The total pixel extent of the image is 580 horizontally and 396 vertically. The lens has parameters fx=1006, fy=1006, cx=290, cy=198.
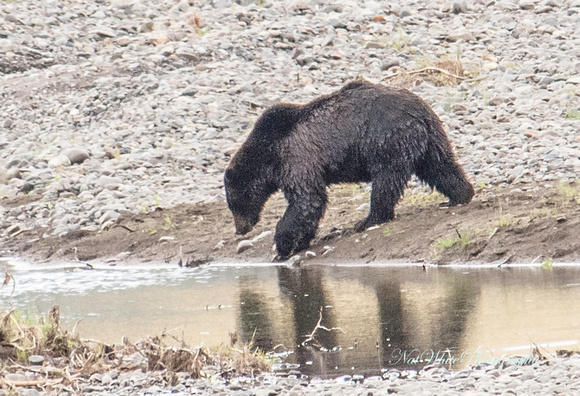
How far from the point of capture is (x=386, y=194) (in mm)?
11289

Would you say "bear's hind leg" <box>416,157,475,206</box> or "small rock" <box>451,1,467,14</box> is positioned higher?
"small rock" <box>451,1,467,14</box>

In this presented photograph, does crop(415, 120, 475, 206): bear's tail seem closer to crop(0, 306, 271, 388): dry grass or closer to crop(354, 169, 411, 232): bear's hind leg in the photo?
crop(354, 169, 411, 232): bear's hind leg

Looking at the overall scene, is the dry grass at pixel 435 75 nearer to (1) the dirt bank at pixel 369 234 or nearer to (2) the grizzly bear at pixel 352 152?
(1) the dirt bank at pixel 369 234

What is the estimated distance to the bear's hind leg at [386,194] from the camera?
11.2 meters

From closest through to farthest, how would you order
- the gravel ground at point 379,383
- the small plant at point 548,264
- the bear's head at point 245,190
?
1. the gravel ground at point 379,383
2. the small plant at point 548,264
3. the bear's head at point 245,190

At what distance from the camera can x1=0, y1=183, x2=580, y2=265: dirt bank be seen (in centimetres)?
1018

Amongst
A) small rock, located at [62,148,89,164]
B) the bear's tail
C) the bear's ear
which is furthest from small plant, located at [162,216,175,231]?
the bear's tail

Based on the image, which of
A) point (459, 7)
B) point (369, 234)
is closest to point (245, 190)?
point (369, 234)

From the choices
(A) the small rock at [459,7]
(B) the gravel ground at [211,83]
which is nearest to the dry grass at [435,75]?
(B) the gravel ground at [211,83]

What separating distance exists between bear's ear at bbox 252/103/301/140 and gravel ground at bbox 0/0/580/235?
258 cm

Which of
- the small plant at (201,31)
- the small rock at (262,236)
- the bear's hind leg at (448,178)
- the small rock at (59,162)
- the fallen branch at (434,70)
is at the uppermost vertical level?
the small plant at (201,31)

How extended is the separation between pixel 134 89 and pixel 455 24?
7.09 m

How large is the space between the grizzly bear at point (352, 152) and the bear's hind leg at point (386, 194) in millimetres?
11

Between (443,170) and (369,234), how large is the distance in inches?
43.9
